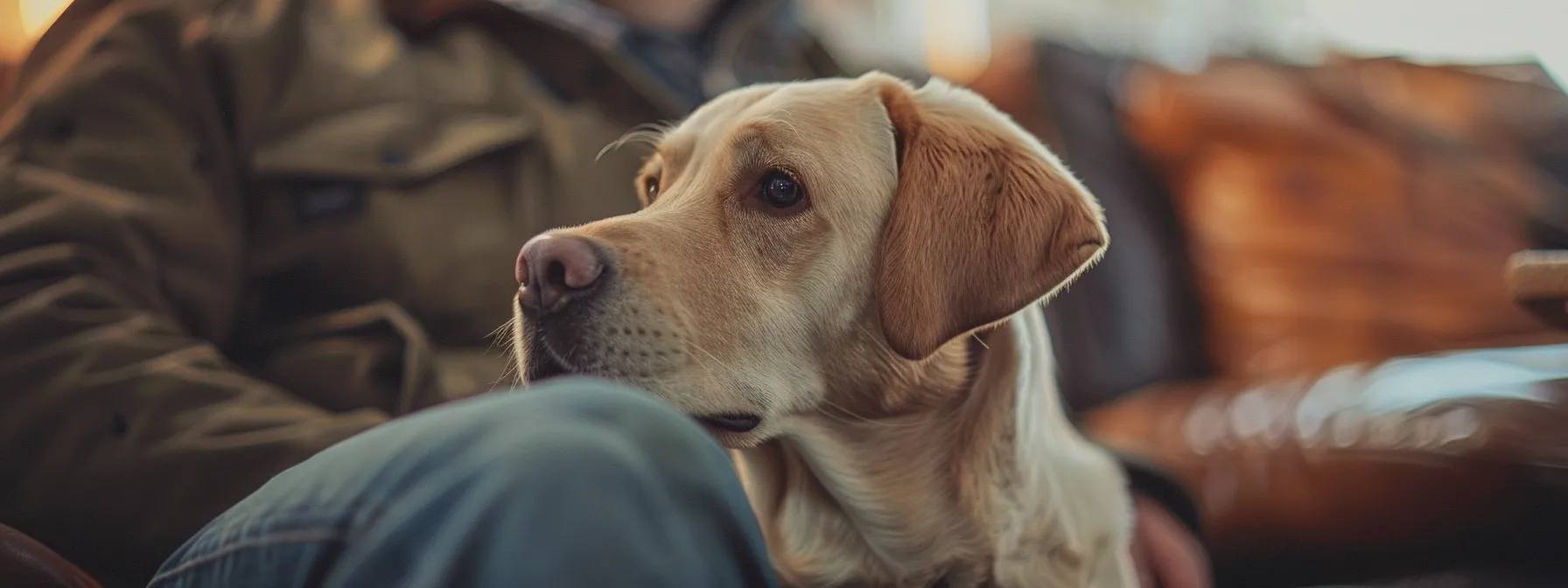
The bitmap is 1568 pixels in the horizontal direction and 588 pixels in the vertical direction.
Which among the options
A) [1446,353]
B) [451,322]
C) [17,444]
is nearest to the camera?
[17,444]

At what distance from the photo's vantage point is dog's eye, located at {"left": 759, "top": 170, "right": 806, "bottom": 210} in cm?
108

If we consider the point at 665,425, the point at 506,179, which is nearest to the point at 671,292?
the point at 665,425

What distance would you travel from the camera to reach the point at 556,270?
94 centimetres

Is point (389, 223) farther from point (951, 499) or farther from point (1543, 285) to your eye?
point (1543, 285)

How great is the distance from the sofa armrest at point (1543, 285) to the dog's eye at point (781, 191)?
73 cm

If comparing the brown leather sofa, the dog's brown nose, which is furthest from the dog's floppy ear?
the brown leather sofa

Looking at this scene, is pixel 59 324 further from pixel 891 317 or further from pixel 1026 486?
pixel 1026 486

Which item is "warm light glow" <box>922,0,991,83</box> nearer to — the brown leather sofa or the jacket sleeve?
the brown leather sofa

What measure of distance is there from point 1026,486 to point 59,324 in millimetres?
1024

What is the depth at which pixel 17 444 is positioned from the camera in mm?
992

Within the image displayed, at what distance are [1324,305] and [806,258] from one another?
5.45 ft

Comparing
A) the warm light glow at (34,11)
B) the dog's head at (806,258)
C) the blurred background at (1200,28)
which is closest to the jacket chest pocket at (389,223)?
the dog's head at (806,258)

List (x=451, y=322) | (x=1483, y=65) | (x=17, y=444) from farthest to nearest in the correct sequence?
(x=1483, y=65) < (x=451, y=322) < (x=17, y=444)

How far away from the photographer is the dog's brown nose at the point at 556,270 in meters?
0.92
